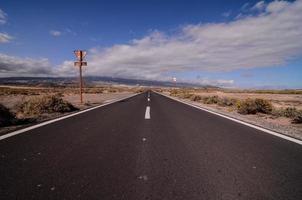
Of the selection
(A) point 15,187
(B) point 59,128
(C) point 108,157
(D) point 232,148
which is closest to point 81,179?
(A) point 15,187

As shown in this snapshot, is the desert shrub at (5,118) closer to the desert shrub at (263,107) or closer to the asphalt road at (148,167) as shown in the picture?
the asphalt road at (148,167)

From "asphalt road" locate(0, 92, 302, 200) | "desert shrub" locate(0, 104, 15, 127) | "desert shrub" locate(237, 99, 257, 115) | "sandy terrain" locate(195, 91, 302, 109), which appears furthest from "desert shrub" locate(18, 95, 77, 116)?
"sandy terrain" locate(195, 91, 302, 109)

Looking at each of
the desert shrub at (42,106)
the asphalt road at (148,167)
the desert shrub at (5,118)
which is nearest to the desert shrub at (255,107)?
the asphalt road at (148,167)

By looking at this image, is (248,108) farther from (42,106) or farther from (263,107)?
(42,106)

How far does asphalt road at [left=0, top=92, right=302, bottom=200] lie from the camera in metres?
3.19

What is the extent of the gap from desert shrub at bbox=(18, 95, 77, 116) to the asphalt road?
239 inches

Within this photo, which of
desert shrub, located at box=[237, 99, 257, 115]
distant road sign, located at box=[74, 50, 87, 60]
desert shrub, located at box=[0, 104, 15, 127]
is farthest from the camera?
distant road sign, located at box=[74, 50, 87, 60]

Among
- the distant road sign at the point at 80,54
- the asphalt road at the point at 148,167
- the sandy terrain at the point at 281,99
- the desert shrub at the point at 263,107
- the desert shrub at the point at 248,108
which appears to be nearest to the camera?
the asphalt road at the point at 148,167

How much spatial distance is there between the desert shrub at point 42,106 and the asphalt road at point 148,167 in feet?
19.9

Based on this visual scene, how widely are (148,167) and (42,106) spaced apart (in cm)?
1042

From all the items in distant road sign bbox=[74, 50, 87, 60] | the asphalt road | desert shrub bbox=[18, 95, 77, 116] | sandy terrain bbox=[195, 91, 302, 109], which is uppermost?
distant road sign bbox=[74, 50, 87, 60]

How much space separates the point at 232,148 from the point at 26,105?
441 inches

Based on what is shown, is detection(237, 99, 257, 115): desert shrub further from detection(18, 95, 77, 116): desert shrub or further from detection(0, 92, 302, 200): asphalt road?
detection(18, 95, 77, 116): desert shrub

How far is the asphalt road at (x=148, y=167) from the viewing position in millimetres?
3188
